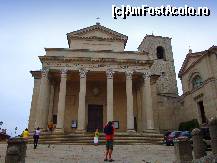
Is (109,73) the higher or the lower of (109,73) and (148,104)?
the higher

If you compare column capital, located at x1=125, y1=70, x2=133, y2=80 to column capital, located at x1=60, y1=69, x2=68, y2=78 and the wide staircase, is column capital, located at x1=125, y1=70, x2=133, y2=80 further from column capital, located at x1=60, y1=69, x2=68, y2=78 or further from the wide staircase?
column capital, located at x1=60, y1=69, x2=68, y2=78

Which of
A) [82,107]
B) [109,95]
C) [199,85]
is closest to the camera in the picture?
[82,107]

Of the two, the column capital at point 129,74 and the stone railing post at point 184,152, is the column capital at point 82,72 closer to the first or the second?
the column capital at point 129,74

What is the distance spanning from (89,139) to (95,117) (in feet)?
24.1

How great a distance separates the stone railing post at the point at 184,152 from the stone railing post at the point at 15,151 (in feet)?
18.8

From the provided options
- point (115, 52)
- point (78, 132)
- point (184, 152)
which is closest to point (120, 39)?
point (115, 52)

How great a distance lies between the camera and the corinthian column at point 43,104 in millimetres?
24797

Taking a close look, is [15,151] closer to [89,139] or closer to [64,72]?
[89,139]

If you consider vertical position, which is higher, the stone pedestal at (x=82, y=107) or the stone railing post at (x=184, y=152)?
the stone pedestal at (x=82, y=107)

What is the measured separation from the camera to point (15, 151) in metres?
8.61

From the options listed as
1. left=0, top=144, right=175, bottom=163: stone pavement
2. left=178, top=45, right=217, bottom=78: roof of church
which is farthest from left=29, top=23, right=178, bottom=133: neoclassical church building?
left=0, top=144, right=175, bottom=163: stone pavement

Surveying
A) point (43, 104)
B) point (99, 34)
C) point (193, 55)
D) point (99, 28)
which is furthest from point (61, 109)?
point (193, 55)

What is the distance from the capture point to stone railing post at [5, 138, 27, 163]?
27.9 feet

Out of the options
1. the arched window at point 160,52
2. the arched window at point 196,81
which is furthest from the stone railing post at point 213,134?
the arched window at point 160,52
